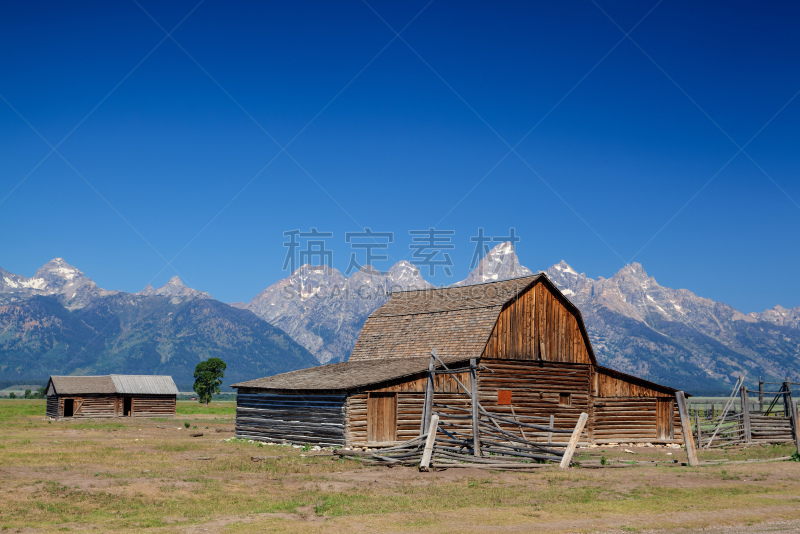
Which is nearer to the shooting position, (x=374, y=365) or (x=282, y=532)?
(x=282, y=532)

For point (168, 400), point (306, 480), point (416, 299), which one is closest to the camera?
point (306, 480)

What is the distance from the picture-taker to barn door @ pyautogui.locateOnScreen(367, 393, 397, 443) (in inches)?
1309

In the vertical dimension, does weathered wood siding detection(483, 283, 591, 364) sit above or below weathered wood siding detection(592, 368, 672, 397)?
above

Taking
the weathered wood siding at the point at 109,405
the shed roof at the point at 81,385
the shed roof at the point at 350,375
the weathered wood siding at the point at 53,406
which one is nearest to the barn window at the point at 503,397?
the shed roof at the point at 350,375

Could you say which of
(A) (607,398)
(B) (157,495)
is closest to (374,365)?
(A) (607,398)

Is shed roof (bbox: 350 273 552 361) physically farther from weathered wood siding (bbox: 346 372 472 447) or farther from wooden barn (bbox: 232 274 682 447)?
weathered wood siding (bbox: 346 372 472 447)

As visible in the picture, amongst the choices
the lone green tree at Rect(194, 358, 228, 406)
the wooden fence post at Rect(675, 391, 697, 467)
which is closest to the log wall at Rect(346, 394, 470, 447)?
the wooden fence post at Rect(675, 391, 697, 467)

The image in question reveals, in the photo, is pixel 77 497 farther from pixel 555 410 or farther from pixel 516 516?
pixel 555 410

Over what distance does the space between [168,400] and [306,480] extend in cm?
5486

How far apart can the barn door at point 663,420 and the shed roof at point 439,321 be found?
34.0 feet

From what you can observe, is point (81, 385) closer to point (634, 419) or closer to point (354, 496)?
point (634, 419)

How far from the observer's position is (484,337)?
119 ft

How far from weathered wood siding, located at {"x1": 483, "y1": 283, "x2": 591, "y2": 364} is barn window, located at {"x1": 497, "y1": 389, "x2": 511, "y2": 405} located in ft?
5.62

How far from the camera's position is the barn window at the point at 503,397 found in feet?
120
